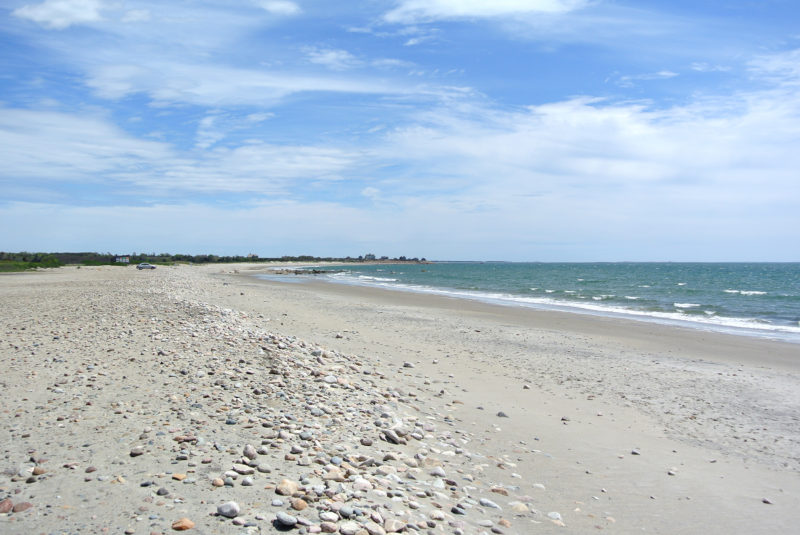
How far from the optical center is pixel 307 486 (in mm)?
4520

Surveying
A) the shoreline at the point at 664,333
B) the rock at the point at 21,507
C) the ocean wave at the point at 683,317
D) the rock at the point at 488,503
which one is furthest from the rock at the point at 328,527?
the ocean wave at the point at 683,317

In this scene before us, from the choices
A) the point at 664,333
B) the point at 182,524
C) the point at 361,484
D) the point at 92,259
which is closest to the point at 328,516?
the point at 361,484

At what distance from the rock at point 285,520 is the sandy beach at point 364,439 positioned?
0.4 inches

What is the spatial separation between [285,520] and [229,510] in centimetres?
49

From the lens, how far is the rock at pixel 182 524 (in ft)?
12.3

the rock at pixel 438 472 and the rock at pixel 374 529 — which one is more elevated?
the rock at pixel 374 529

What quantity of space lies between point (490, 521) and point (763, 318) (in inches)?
1035

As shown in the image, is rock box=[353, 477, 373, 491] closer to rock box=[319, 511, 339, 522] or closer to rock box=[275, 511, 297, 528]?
rock box=[319, 511, 339, 522]

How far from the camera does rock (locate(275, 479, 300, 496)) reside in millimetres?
4383

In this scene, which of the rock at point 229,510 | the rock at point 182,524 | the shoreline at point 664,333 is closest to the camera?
the rock at point 182,524

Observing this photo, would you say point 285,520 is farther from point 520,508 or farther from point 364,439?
point 520,508

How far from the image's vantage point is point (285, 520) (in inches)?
152

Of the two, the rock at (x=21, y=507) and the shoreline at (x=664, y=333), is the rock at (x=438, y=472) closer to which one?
the rock at (x=21, y=507)

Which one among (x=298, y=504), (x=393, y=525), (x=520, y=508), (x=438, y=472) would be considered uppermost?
(x=298, y=504)
